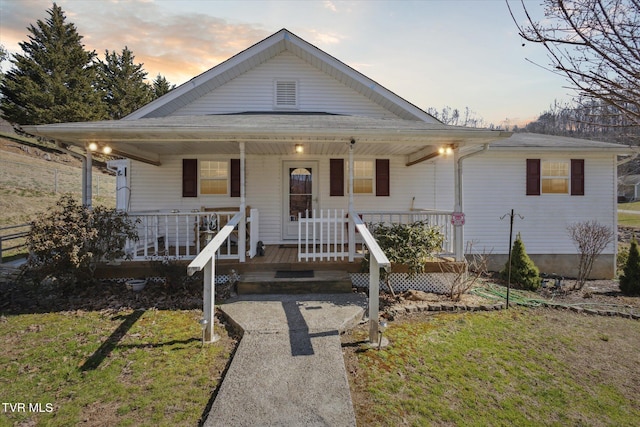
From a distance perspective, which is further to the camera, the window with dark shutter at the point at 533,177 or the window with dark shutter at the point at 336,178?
the window with dark shutter at the point at 533,177

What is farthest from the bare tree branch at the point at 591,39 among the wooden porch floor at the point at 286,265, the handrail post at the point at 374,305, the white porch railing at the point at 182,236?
the white porch railing at the point at 182,236

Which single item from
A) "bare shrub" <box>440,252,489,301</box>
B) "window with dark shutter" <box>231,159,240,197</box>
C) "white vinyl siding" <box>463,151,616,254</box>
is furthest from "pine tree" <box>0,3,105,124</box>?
"bare shrub" <box>440,252,489,301</box>

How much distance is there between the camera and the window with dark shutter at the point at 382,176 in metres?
9.02

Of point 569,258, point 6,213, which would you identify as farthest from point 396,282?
point 6,213

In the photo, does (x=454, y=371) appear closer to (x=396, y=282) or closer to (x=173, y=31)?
(x=396, y=282)

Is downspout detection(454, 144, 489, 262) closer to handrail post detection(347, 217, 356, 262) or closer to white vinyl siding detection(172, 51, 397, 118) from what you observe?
handrail post detection(347, 217, 356, 262)

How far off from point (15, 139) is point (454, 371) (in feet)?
133

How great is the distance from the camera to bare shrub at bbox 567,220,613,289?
8859 mm

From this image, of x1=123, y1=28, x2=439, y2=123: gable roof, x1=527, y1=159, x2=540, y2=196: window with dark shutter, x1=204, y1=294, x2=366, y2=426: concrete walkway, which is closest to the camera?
x1=204, y1=294, x2=366, y2=426: concrete walkway

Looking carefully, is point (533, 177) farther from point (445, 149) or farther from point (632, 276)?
point (445, 149)

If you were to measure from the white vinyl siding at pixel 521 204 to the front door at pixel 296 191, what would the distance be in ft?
15.7

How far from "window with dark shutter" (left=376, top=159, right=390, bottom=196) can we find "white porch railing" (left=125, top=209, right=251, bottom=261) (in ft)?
12.3

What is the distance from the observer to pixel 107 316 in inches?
195

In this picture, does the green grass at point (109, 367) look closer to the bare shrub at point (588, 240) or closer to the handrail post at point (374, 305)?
the handrail post at point (374, 305)
